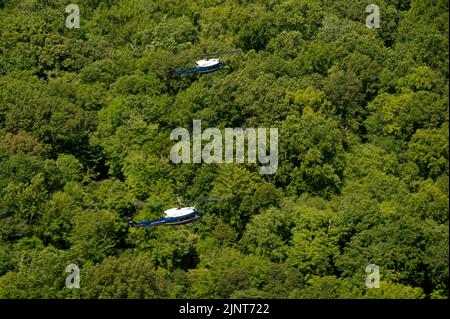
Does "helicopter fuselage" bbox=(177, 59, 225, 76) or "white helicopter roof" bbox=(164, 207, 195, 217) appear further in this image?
"helicopter fuselage" bbox=(177, 59, 225, 76)

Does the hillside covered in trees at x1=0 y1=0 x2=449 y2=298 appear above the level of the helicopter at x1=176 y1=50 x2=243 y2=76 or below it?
below

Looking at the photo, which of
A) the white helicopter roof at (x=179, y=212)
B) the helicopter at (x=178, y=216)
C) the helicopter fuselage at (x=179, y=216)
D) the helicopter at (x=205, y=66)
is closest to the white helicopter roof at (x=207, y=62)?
the helicopter at (x=205, y=66)

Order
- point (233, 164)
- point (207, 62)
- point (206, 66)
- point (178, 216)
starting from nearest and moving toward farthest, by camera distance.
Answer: point (178, 216) → point (233, 164) → point (206, 66) → point (207, 62)

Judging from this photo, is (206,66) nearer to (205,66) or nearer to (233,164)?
(205,66)

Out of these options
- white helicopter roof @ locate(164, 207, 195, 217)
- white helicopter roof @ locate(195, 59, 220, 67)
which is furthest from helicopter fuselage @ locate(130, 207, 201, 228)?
white helicopter roof @ locate(195, 59, 220, 67)

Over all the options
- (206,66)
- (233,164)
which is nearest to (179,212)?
(233,164)

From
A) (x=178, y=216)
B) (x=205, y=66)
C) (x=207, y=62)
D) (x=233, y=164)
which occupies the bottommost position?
(x=178, y=216)

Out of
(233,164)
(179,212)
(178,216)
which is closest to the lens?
(178,216)

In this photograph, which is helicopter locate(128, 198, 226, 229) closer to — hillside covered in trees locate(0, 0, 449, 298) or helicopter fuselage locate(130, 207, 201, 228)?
helicopter fuselage locate(130, 207, 201, 228)
